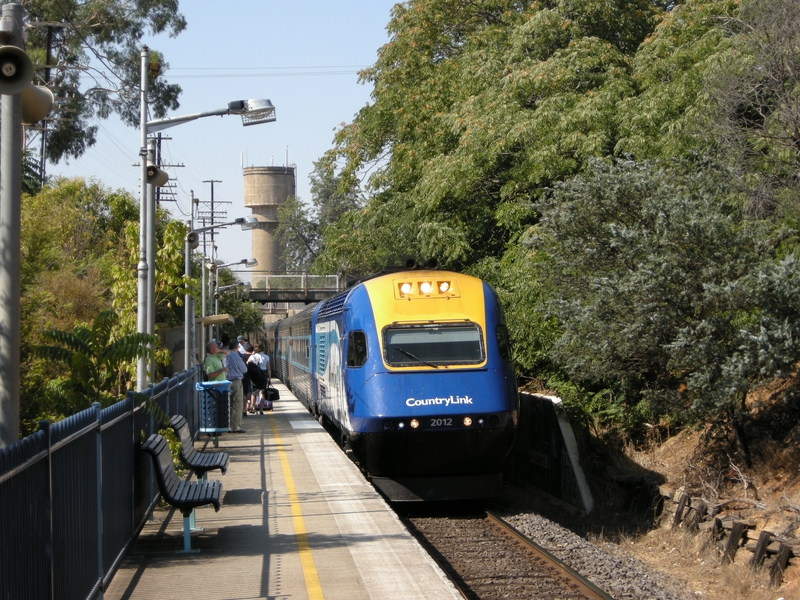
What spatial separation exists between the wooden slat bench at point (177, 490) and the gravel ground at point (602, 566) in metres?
4.10

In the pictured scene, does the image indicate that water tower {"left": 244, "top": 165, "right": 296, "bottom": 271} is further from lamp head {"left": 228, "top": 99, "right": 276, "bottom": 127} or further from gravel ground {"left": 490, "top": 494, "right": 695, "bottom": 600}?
gravel ground {"left": 490, "top": 494, "right": 695, "bottom": 600}

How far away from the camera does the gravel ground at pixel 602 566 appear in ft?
31.7

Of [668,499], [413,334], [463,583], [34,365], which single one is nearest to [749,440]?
[668,499]

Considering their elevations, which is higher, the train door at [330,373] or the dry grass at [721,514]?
the train door at [330,373]

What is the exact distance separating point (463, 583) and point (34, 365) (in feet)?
28.8

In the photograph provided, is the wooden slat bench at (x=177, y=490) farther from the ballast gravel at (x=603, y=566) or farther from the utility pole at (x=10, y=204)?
the ballast gravel at (x=603, y=566)

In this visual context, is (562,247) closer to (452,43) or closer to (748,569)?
(748,569)

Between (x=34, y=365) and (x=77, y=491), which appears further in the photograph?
(x=34, y=365)

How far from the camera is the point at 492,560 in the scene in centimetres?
1074

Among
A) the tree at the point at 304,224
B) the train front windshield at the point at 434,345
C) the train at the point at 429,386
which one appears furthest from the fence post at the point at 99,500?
the tree at the point at 304,224

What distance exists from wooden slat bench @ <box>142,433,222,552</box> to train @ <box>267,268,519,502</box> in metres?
→ 3.90

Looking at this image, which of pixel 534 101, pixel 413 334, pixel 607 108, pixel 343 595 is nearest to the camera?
pixel 343 595

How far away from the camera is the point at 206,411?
17.1m

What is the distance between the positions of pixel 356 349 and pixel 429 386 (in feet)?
4.52
